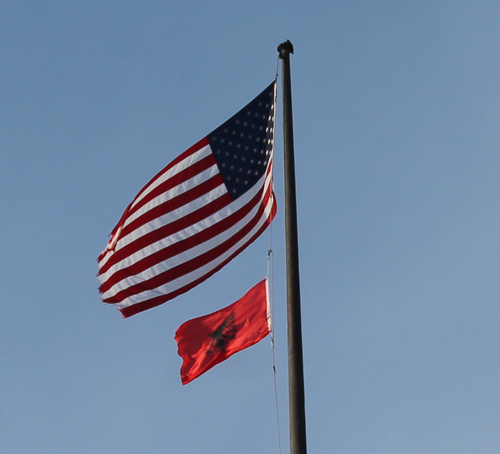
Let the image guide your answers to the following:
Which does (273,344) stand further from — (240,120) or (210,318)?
(240,120)

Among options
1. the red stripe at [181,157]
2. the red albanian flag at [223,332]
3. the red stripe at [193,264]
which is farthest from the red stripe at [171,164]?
the red albanian flag at [223,332]

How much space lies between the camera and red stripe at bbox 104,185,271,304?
42.6ft

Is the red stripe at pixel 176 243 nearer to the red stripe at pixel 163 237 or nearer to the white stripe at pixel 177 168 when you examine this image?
the red stripe at pixel 163 237

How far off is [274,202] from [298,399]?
217 inches

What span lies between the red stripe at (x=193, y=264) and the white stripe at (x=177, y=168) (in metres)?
1.26

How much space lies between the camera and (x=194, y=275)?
13.3 metres

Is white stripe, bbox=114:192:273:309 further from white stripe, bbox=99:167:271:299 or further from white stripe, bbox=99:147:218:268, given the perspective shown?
white stripe, bbox=99:147:218:268

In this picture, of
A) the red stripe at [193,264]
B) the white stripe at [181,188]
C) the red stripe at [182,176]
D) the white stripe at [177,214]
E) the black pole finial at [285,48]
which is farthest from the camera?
the red stripe at [182,176]

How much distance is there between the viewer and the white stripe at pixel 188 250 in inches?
514

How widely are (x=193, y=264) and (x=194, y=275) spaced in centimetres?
18

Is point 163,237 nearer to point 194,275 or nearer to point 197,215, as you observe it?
point 197,215

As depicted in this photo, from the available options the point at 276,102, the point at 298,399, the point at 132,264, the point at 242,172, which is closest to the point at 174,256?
the point at 132,264

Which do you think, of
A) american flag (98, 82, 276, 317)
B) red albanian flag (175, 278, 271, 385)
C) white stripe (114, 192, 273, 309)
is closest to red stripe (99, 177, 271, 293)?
american flag (98, 82, 276, 317)

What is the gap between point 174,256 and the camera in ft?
44.1
